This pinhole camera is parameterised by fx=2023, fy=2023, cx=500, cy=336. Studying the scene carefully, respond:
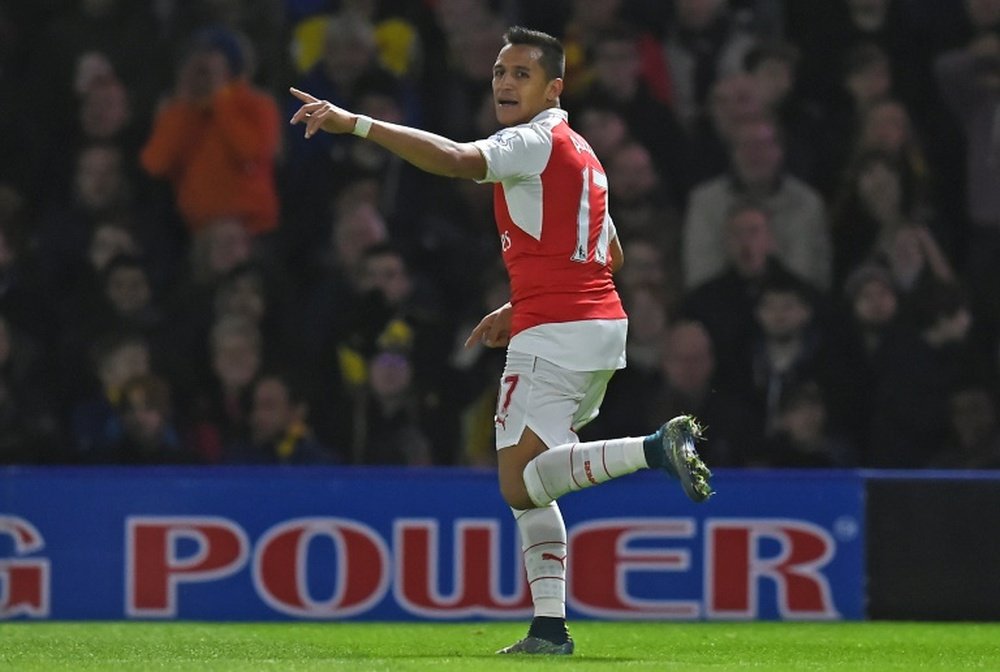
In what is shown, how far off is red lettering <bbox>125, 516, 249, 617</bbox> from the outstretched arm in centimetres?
334

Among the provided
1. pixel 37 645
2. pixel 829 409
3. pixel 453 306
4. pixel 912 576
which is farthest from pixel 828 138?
pixel 37 645

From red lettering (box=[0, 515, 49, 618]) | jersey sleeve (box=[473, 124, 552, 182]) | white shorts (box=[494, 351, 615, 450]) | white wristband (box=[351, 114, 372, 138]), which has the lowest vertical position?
red lettering (box=[0, 515, 49, 618])

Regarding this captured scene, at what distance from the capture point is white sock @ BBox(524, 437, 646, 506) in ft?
20.7

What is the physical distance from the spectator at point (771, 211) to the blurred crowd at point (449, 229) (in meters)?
0.02

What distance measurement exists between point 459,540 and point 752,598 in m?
1.32

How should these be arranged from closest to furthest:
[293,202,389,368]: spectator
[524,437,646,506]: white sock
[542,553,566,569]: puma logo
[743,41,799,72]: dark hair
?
[524,437,646,506]: white sock → [542,553,566,569]: puma logo → [293,202,389,368]: spectator → [743,41,799,72]: dark hair

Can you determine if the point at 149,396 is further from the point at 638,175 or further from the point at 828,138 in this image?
the point at 828,138

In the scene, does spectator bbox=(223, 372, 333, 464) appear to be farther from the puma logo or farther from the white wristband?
the white wristband

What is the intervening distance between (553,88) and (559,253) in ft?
1.84

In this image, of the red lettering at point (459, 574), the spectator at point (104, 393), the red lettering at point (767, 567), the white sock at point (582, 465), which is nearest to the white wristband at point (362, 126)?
the white sock at point (582, 465)

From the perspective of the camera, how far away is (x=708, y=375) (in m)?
10.4

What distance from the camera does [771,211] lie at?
10.8 meters

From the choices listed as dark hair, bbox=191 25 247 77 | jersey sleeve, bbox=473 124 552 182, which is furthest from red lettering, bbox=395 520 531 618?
dark hair, bbox=191 25 247 77

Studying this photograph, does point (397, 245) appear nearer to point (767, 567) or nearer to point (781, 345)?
point (781, 345)
